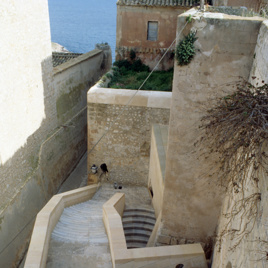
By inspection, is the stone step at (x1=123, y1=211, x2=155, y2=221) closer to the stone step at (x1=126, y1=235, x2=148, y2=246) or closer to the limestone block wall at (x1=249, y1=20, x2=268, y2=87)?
the stone step at (x1=126, y1=235, x2=148, y2=246)

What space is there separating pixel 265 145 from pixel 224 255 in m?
2.33

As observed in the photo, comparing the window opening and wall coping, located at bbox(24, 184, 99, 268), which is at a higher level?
the window opening

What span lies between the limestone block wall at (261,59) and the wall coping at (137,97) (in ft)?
16.7

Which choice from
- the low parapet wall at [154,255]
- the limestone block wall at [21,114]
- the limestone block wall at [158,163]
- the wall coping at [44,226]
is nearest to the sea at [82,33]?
the limestone block wall at [21,114]

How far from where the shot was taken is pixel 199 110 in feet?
17.0

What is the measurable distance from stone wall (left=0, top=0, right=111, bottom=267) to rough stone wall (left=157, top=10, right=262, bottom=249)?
4.78 metres

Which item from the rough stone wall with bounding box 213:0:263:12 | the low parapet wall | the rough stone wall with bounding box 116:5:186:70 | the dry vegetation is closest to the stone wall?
the rough stone wall with bounding box 116:5:186:70

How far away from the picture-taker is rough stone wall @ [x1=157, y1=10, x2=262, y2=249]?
4.62 metres

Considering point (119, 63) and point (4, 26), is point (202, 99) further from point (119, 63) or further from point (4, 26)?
point (119, 63)

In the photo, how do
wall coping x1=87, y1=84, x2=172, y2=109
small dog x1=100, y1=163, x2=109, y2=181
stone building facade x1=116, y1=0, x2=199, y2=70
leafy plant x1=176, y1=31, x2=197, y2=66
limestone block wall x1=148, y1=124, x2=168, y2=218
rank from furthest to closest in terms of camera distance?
stone building facade x1=116, y1=0, x2=199, y2=70 → small dog x1=100, y1=163, x2=109, y2=181 → wall coping x1=87, y1=84, x2=172, y2=109 → limestone block wall x1=148, y1=124, x2=168, y2=218 → leafy plant x1=176, y1=31, x2=197, y2=66

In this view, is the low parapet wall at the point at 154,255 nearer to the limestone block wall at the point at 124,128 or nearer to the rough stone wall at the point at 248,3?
the limestone block wall at the point at 124,128

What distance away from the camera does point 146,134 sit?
10062mm

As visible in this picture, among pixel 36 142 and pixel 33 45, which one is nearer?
pixel 33 45

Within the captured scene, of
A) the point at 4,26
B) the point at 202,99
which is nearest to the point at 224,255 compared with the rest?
the point at 202,99
